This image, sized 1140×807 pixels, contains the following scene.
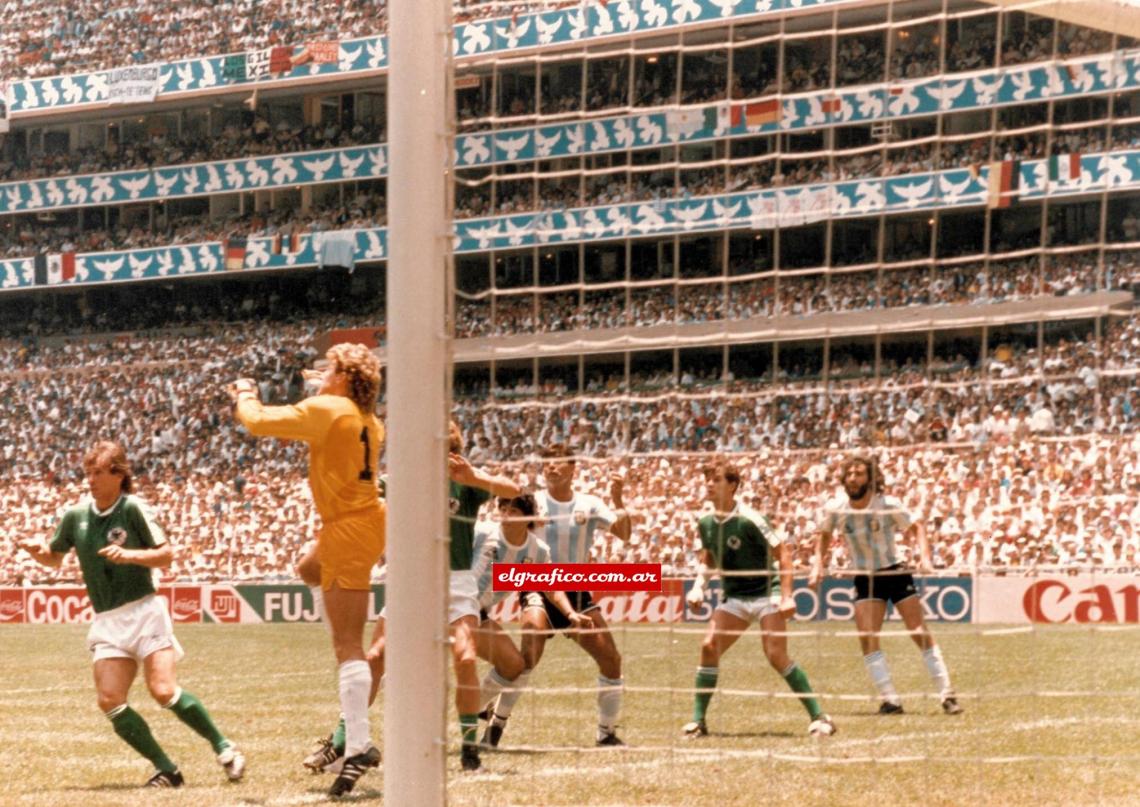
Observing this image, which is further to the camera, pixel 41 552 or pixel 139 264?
pixel 139 264

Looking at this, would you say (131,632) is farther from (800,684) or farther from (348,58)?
(348,58)

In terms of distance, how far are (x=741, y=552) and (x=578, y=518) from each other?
147 centimetres

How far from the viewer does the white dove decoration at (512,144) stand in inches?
256

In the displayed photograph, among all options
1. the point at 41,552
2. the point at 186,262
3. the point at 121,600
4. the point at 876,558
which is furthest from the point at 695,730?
the point at 186,262

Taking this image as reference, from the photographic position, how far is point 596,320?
646 centimetres

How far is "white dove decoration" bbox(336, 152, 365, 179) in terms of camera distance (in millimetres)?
43000

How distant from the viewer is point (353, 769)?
704 cm

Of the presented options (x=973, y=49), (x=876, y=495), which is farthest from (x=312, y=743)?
(x=973, y=49)

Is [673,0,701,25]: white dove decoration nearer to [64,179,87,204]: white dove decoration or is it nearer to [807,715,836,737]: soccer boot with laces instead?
[807,715,836,737]: soccer boot with laces

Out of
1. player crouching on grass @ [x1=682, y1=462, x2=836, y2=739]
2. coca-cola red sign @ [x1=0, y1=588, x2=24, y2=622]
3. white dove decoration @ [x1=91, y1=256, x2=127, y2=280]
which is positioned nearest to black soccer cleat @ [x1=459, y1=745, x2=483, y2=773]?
player crouching on grass @ [x1=682, y1=462, x2=836, y2=739]

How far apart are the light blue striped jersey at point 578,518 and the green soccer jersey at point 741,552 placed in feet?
2.28

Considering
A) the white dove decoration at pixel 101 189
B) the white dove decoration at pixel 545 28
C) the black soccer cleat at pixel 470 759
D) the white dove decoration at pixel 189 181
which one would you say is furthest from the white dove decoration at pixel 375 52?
the black soccer cleat at pixel 470 759

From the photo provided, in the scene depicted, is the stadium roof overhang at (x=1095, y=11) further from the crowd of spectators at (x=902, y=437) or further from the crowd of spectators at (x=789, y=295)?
the crowd of spectators at (x=902, y=437)

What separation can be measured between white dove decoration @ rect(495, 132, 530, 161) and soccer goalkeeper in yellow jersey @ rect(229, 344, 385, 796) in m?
1.03
